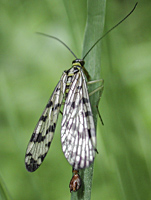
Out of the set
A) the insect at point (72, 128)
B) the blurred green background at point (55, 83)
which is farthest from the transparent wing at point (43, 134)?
the blurred green background at point (55, 83)

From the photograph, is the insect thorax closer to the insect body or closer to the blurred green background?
the insect body

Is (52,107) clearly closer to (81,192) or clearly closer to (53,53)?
(81,192)

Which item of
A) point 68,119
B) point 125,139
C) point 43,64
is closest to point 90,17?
point 68,119

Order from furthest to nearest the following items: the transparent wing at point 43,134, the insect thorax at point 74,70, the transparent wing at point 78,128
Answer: the insect thorax at point 74,70
the transparent wing at point 43,134
the transparent wing at point 78,128

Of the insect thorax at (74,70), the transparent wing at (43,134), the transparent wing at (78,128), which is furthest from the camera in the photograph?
the insect thorax at (74,70)

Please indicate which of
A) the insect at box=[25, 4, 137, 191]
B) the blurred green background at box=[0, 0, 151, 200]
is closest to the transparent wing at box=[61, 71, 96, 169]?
the insect at box=[25, 4, 137, 191]

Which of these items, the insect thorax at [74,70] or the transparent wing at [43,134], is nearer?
the transparent wing at [43,134]

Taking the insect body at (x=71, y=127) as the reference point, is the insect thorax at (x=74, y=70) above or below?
above

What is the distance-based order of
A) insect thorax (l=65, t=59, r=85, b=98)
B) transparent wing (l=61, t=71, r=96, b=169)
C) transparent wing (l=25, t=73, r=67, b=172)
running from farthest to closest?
insect thorax (l=65, t=59, r=85, b=98)
transparent wing (l=25, t=73, r=67, b=172)
transparent wing (l=61, t=71, r=96, b=169)

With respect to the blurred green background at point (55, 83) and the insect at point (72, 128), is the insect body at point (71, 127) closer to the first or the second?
the insect at point (72, 128)
